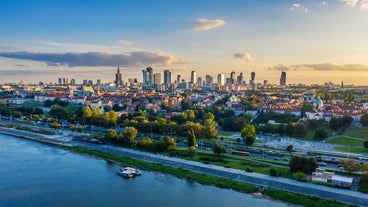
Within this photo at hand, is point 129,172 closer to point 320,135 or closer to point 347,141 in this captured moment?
point 320,135

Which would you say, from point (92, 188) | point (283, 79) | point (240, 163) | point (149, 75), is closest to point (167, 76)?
point (149, 75)

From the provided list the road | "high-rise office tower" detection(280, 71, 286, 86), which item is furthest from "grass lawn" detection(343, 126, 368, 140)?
"high-rise office tower" detection(280, 71, 286, 86)

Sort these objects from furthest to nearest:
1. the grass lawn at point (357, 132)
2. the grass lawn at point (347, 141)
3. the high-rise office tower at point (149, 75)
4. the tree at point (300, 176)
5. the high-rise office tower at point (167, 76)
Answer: the high-rise office tower at point (167, 76) → the high-rise office tower at point (149, 75) → the grass lawn at point (357, 132) → the grass lawn at point (347, 141) → the tree at point (300, 176)

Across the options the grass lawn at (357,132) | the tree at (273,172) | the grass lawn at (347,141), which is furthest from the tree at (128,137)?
the grass lawn at (357,132)

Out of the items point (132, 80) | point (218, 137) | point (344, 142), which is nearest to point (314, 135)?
point (344, 142)

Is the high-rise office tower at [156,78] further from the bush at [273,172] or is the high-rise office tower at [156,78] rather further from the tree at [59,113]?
the bush at [273,172]

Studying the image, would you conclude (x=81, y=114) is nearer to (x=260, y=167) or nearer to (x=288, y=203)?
(x=260, y=167)

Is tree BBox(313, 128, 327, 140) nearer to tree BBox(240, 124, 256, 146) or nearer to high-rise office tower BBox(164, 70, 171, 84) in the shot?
tree BBox(240, 124, 256, 146)
